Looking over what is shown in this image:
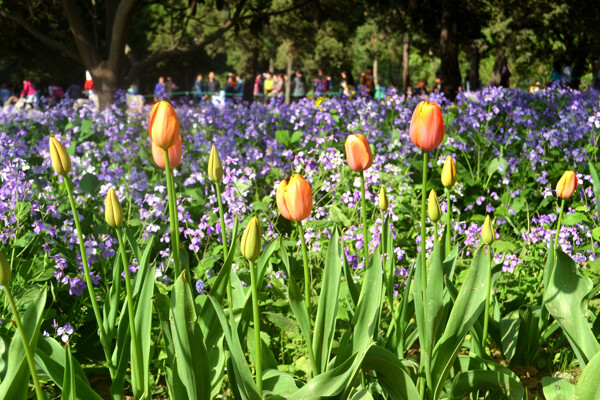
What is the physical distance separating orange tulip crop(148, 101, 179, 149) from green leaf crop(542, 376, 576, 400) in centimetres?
126

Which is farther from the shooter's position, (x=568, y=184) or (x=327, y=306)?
(x=568, y=184)

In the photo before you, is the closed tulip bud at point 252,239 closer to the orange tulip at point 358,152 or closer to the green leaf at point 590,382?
the orange tulip at point 358,152

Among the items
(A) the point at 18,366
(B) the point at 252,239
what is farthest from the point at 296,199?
(A) the point at 18,366

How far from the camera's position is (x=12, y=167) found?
318 centimetres

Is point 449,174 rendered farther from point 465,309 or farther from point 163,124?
point 163,124

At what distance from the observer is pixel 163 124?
158 cm

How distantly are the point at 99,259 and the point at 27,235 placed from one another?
1.09 feet

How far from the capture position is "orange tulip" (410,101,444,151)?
5.62ft

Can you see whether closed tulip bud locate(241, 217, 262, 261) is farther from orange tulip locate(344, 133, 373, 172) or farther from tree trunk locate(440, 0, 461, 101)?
tree trunk locate(440, 0, 461, 101)

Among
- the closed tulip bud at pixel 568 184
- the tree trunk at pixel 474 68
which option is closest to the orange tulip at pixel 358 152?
the closed tulip bud at pixel 568 184

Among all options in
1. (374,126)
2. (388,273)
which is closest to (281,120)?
(374,126)

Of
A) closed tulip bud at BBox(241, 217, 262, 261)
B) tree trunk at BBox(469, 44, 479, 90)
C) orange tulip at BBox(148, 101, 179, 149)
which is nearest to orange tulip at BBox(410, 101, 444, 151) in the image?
closed tulip bud at BBox(241, 217, 262, 261)

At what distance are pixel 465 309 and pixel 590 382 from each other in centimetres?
37

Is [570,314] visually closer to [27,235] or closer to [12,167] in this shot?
[27,235]
